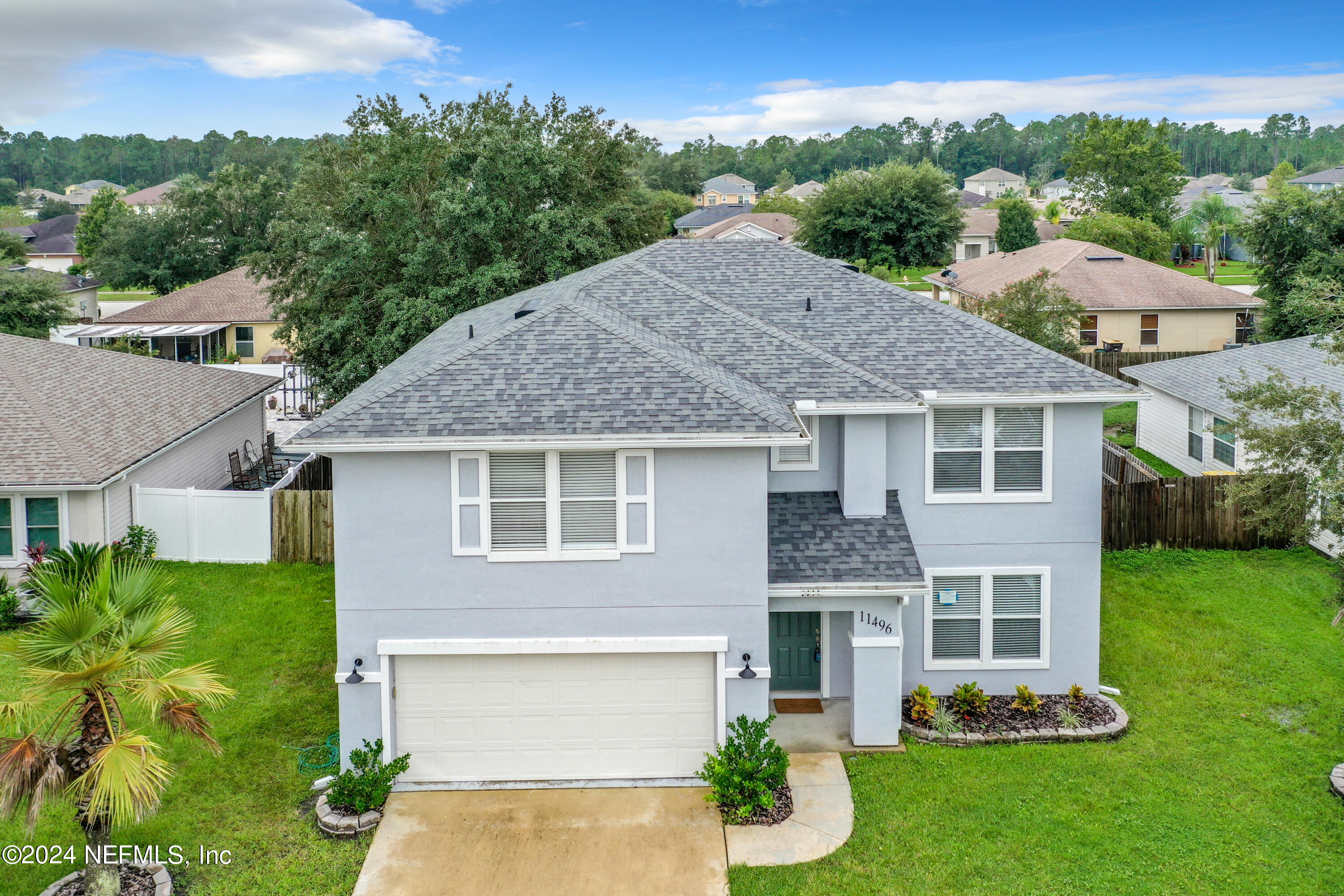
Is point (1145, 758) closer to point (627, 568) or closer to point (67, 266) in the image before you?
point (627, 568)

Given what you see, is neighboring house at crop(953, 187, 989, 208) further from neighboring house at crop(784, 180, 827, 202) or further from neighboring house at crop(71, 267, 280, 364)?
neighboring house at crop(71, 267, 280, 364)

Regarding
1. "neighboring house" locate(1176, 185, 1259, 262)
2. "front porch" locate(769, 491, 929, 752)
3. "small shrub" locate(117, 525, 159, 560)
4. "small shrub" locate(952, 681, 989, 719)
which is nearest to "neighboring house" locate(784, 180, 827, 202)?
"neighboring house" locate(1176, 185, 1259, 262)

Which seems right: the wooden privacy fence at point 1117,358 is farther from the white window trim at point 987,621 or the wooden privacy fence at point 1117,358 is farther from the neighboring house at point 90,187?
the neighboring house at point 90,187

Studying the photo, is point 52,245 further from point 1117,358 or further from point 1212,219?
point 1212,219

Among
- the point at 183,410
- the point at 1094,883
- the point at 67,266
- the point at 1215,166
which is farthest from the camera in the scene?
the point at 1215,166

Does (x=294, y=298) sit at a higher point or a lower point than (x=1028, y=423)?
higher

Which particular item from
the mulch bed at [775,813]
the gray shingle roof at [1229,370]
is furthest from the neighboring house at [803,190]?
the mulch bed at [775,813]

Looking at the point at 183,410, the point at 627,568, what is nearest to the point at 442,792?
the point at 627,568
